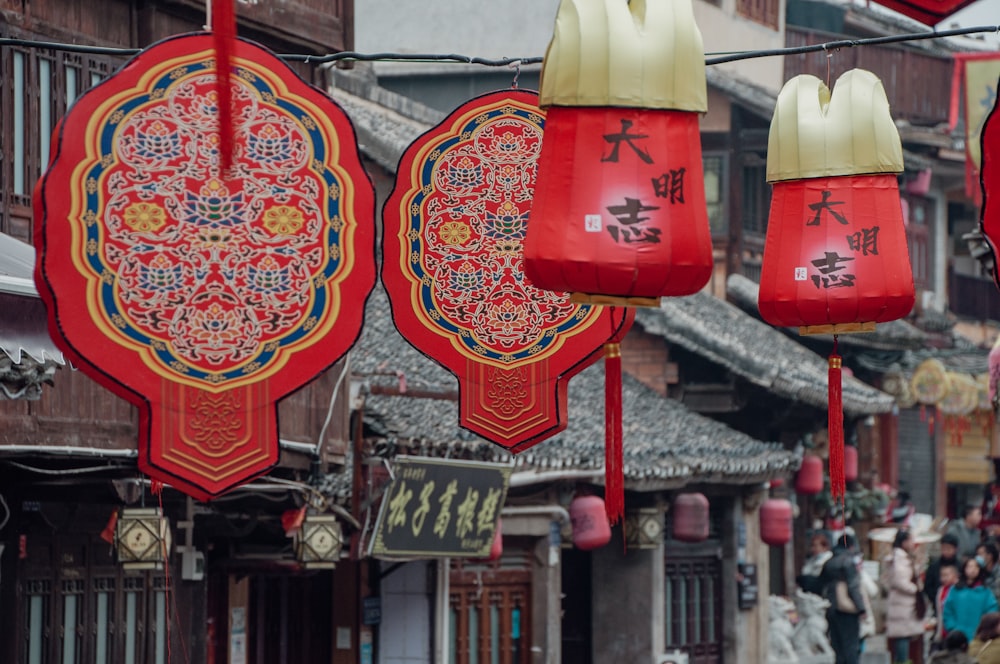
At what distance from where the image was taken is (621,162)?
8.70 meters

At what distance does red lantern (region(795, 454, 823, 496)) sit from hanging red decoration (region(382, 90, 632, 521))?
17637 millimetres

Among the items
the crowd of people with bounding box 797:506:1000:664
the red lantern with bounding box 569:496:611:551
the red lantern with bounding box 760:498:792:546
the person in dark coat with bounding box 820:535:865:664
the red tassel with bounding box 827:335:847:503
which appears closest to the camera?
the red tassel with bounding box 827:335:847:503

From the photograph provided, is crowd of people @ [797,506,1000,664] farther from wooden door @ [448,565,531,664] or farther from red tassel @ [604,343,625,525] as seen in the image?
red tassel @ [604,343,625,525]

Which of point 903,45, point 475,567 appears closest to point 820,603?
point 475,567

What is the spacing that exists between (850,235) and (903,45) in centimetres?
2446

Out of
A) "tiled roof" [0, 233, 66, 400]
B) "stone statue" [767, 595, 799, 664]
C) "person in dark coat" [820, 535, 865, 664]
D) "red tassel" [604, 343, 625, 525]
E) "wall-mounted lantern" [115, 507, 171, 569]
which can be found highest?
"tiled roof" [0, 233, 66, 400]

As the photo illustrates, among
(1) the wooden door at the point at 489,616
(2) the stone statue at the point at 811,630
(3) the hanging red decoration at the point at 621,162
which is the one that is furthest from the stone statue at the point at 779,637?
(3) the hanging red decoration at the point at 621,162

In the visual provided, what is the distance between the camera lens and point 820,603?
2822 centimetres

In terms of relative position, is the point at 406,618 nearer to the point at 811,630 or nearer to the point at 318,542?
the point at 318,542

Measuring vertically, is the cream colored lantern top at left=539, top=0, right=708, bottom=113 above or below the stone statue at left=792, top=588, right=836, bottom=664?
above

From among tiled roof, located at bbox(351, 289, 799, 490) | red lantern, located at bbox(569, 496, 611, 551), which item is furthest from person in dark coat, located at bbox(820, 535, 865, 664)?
red lantern, located at bbox(569, 496, 611, 551)

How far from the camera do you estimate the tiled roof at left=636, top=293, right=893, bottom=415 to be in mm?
26312

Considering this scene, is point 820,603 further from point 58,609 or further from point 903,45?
point 58,609

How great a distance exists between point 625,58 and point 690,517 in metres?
16.1
